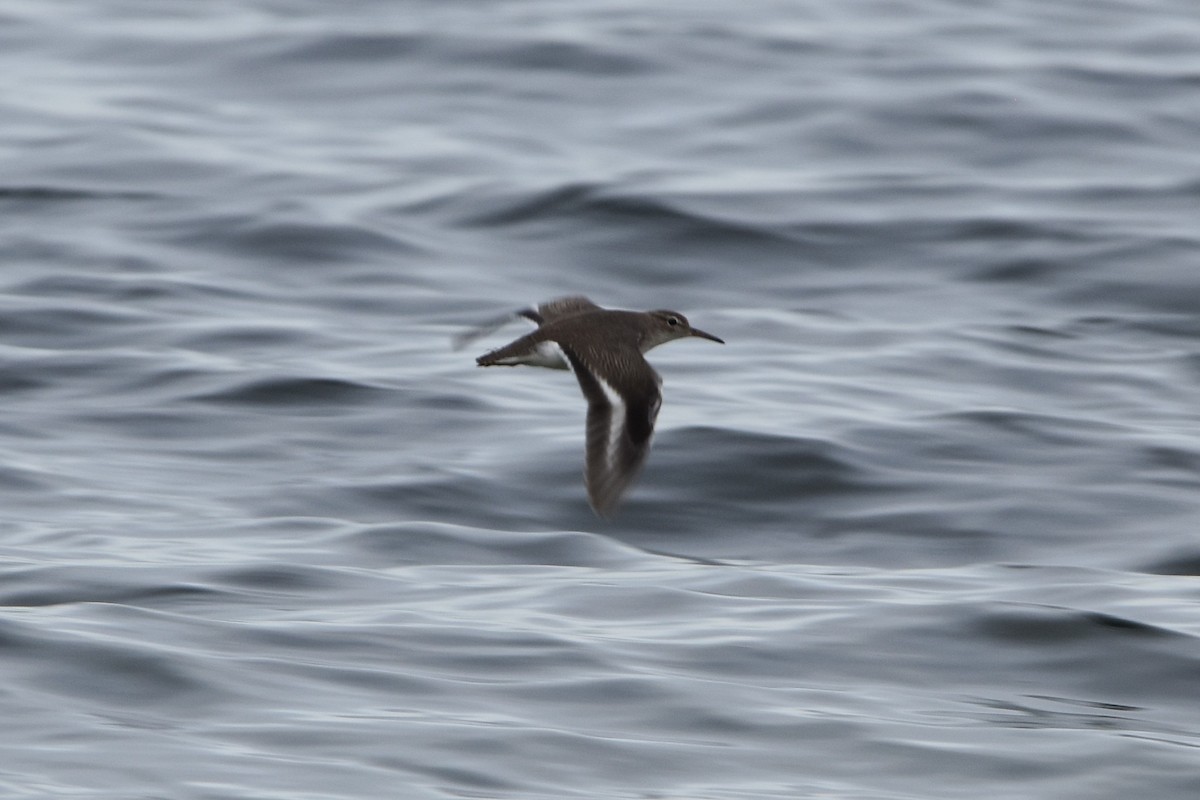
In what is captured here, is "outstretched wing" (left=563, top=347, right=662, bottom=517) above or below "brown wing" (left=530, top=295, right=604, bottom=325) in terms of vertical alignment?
below

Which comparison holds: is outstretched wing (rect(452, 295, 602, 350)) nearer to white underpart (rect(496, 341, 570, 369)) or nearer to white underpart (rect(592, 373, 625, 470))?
white underpart (rect(496, 341, 570, 369))

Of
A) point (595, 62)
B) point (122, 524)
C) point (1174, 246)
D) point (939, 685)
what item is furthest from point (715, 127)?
point (939, 685)

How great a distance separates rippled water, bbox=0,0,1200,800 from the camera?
6914 millimetres

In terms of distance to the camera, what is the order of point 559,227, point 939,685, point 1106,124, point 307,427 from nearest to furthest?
point 939,685 < point 307,427 < point 559,227 < point 1106,124

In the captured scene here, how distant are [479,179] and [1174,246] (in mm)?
5233

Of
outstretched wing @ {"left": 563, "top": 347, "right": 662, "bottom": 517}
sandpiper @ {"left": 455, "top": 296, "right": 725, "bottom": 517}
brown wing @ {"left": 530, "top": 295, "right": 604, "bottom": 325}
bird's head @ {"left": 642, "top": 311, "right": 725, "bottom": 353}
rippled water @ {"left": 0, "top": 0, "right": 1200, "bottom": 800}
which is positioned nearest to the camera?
outstretched wing @ {"left": 563, "top": 347, "right": 662, "bottom": 517}

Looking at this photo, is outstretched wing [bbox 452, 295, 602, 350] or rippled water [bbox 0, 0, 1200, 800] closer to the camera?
rippled water [bbox 0, 0, 1200, 800]

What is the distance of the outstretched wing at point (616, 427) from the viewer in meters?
6.31

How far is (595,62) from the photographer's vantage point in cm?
2095

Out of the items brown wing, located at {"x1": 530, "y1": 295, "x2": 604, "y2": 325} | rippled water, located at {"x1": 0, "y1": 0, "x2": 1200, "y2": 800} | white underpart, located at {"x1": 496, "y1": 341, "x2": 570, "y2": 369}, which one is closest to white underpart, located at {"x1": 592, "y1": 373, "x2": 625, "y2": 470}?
white underpart, located at {"x1": 496, "y1": 341, "x2": 570, "y2": 369}

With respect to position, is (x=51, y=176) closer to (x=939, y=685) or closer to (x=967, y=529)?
(x=967, y=529)

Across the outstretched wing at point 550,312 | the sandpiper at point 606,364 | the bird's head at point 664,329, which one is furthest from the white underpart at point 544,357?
the bird's head at point 664,329

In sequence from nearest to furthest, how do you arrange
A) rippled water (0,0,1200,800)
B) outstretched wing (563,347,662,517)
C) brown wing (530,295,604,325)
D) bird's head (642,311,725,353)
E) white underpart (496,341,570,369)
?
outstretched wing (563,347,662,517), rippled water (0,0,1200,800), white underpart (496,341,570,369), bird's head (642,311,725,353), brown wing (530,295,604,325)

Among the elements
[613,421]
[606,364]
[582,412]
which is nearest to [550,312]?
[606,364]
